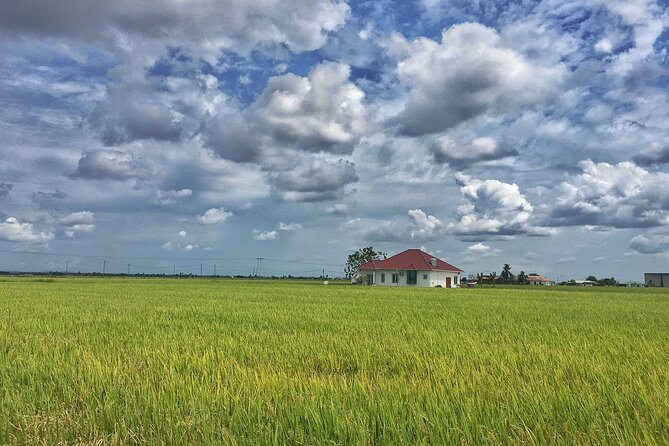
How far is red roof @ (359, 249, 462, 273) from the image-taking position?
220ft

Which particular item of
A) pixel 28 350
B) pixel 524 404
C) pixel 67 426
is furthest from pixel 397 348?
pixel 28 350

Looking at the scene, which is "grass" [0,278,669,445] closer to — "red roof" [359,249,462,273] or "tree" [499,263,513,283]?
"red roof" [359,249,462,273]

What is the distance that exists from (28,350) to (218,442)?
616 cm

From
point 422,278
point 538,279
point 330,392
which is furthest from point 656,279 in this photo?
point 330,392

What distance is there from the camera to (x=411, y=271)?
67.2 metres

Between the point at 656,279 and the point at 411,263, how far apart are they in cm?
9081

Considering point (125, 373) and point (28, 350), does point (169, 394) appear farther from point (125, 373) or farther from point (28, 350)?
point (28, 350)

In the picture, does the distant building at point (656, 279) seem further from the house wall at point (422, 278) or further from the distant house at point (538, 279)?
the house wall at point (422, 278)

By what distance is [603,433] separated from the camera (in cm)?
343

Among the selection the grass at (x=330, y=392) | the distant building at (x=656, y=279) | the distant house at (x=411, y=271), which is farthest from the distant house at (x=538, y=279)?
the grass at (x=330, y=392)

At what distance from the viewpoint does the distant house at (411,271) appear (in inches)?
2630

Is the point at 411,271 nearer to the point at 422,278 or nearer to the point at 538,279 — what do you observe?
the point at 422,278

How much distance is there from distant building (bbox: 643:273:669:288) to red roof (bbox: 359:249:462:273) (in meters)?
79.2

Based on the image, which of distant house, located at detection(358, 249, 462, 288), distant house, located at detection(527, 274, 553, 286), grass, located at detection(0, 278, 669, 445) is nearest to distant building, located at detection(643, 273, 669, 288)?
distant house, located at detection(527, 274, 553, 286)
